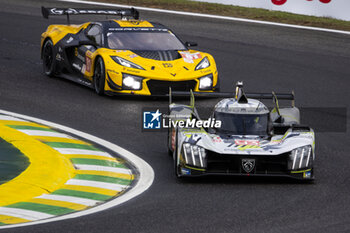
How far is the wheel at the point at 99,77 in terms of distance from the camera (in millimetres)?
16484

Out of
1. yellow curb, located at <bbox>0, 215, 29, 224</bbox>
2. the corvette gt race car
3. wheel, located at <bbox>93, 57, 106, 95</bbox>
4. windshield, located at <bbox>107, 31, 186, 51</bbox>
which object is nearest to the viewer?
yellow curb, located at <bbox>0, 215, 29, 224</bbox>

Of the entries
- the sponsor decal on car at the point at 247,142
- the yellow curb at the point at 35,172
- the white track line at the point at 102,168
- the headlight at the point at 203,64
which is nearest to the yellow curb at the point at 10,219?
the yellow curb at the point at 35,172

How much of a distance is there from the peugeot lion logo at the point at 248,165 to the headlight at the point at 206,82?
5.69 meters

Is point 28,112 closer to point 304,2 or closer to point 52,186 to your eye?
point 52,186

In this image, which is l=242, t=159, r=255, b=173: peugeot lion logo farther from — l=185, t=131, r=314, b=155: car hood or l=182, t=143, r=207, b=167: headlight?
l=182, t=143, r=207, b=167: headlight

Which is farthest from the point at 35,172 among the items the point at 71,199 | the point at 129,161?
the point at 129,161

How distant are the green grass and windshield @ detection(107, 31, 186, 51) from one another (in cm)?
796

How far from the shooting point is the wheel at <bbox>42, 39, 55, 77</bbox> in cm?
1842

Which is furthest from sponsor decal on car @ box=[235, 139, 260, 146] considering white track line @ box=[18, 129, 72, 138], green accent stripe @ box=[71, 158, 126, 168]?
white track line @ box=[18, 129, 72, 138]

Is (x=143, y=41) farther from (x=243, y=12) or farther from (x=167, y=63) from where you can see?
(x=243, y=12)

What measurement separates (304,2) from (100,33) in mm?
8836

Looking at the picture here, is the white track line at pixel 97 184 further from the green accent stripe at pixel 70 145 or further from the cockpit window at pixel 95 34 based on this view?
the cockpit window at pixel 95 34

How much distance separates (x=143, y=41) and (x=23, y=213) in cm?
824

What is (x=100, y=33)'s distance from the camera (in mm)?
17516
